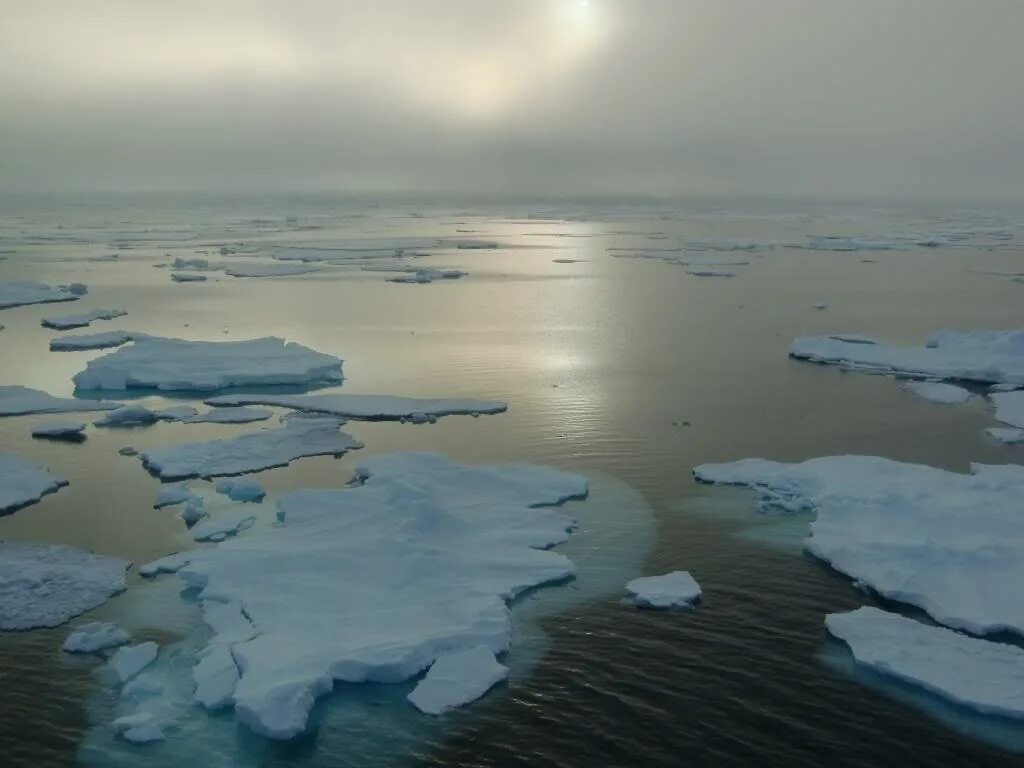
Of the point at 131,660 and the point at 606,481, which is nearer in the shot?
the point at 131,660

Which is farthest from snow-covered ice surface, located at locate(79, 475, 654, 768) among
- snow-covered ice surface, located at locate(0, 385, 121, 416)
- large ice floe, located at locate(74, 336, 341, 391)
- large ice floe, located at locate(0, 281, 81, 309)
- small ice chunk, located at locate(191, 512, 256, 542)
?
large ice floe, located at locate(0, 281, 81, 309)

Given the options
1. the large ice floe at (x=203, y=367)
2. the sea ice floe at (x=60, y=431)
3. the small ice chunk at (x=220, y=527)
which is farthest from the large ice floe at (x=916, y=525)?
the sea ice floe at (x=60, y=431)

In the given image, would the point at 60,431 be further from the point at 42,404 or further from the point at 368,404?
the point at 368,404

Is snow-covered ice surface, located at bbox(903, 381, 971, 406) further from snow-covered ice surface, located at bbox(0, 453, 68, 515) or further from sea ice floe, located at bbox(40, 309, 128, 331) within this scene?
sea ice floe, located at bbox(40, 309, 128, 331)

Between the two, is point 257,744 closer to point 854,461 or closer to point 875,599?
point 875,599

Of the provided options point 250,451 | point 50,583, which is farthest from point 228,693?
point 250,451

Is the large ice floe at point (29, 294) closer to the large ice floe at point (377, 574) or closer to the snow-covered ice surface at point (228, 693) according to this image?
the large ice floe at point (377, 574)
